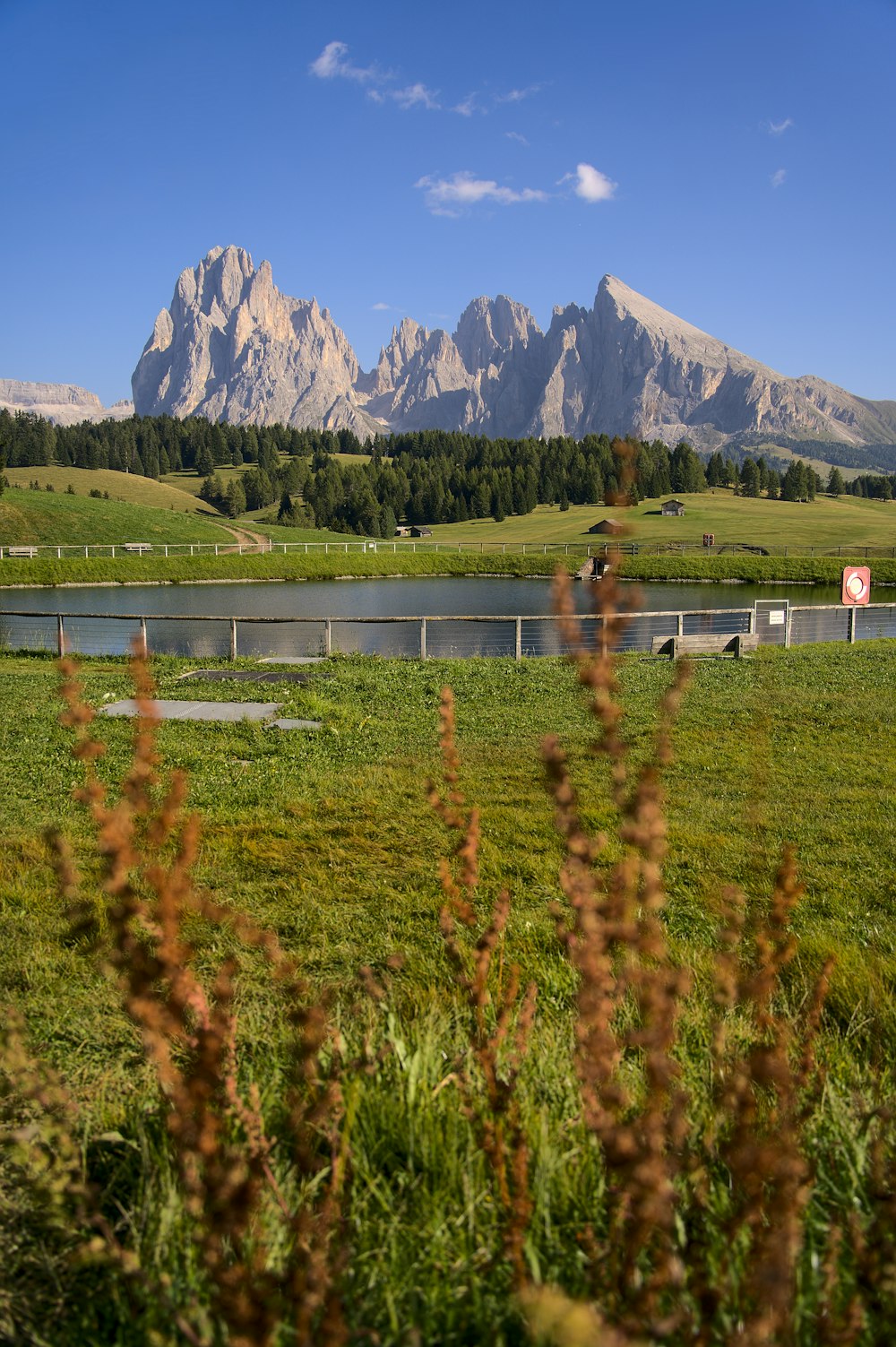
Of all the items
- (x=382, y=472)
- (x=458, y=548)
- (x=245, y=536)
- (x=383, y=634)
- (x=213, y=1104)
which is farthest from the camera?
(x=382, y=472)

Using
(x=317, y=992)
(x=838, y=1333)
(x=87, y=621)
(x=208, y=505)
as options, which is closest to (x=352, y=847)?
(x=317, y=992)

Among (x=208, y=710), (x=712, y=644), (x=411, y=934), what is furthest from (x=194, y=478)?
(x=411, y=934)

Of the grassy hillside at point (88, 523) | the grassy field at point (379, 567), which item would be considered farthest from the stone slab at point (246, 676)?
the grassy hillside at point (88, 523)

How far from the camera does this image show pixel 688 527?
107m

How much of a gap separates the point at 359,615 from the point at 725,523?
3370 inches

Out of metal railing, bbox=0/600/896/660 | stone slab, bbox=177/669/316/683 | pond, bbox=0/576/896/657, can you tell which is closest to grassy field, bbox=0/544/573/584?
pond, bbox=0/576/896/657

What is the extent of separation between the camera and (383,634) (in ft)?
102

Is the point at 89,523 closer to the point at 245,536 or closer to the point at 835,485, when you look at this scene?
the point at 245,536

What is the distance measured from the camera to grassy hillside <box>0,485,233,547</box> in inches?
3002

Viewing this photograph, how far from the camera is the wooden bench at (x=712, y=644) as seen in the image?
20.7 metres

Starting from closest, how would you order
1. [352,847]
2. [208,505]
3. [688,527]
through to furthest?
[352,847] < [688,527] < [208,505]

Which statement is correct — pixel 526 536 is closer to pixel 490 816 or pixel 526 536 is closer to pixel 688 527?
pixel 688 527

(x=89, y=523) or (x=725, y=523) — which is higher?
(x=725, y=523)

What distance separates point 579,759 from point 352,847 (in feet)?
12.9
